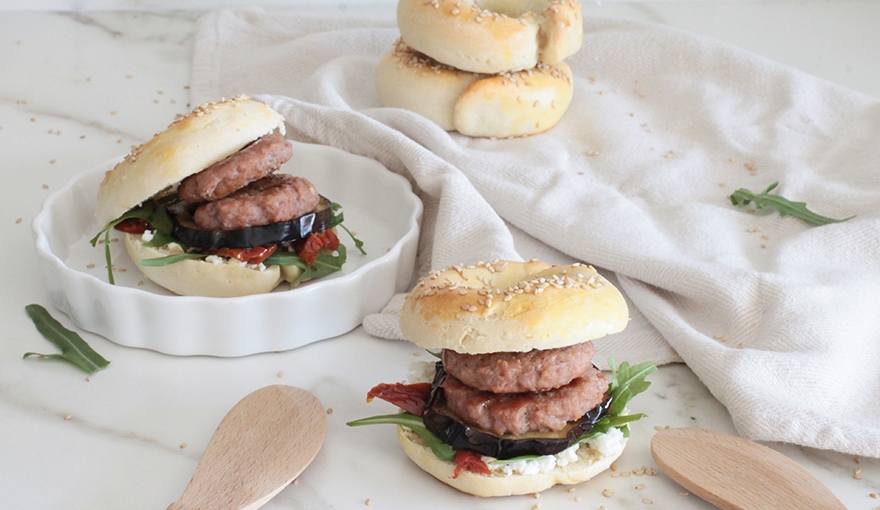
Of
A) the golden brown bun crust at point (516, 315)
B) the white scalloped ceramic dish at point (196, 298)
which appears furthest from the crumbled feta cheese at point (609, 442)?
the white scalloped ceramic dish at point (196, 298)

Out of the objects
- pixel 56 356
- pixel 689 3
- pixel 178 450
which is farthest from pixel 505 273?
pixel 689 3

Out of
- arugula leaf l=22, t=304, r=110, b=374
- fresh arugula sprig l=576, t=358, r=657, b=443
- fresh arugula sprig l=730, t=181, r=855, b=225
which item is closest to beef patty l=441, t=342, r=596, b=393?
fresh arugula sprig l=576, t=358, r=657, b=443

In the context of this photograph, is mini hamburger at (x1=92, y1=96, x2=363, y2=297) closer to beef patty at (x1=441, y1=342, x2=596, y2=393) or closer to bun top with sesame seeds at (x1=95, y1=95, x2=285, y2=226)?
bun top with sesame seeds at (x1=95, y1=95, x2=285, y2=226)

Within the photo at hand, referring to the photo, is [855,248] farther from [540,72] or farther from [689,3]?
[689,3]

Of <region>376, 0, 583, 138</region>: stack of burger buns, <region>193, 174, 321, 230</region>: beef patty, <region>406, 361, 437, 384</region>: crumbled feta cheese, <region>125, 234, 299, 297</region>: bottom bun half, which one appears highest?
<region>376, 0, 583, 138</region>: stack of burger buns

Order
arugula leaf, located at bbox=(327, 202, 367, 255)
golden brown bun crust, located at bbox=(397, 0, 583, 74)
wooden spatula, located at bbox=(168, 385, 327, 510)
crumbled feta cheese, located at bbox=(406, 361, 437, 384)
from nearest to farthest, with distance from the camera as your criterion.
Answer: wooden spatula, located at bbox=(168, 385, 327, 510) < crumbled feta cheese, located at bbox=(406, 361, 437, 384) < arugula leaf, located at bbox=(327, 202, 367, 255) < golden brown bun crust, located at bbox=(397, 0, 583, 74)

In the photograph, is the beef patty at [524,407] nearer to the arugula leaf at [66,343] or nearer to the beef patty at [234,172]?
the beef patty at [234,172]

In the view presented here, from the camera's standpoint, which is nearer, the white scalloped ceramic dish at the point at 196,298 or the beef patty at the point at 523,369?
the beef patty at the point at 523,369
